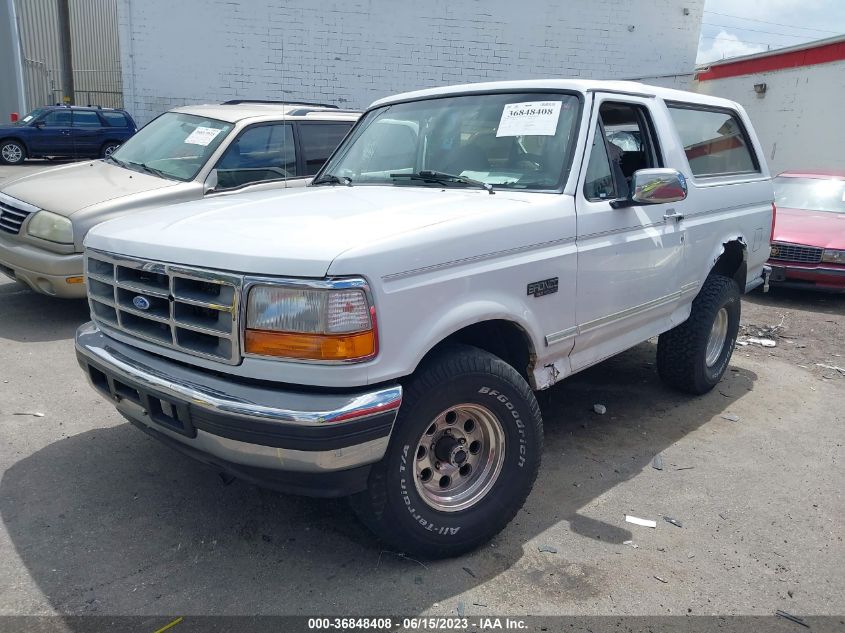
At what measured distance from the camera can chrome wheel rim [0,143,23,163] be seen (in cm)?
1750

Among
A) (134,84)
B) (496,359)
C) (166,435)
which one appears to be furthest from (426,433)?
(134,84)

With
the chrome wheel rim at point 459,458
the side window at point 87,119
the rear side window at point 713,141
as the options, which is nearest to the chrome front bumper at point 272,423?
the chrome wheel rim at point 459,458

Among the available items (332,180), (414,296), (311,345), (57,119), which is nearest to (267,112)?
(332,180)

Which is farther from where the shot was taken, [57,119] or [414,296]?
[57,119]

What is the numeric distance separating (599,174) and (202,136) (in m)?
4.10

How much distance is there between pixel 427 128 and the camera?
155 inches

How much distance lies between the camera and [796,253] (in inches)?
320

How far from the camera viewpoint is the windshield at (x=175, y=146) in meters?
6.18

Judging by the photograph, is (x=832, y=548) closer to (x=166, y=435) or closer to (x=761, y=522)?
(x=761, y=522)

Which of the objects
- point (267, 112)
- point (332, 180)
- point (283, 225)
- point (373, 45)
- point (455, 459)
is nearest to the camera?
point (283, 225)

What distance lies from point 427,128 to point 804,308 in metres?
6.12

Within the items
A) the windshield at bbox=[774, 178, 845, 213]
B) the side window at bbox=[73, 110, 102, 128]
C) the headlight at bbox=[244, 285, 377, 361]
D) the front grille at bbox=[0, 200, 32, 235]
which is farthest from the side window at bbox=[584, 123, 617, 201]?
the side window at bbox=[73, 110, 102, 128]

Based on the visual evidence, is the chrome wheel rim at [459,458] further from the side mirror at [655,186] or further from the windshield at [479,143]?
the side mirror at [655,186]

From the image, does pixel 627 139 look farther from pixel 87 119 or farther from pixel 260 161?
pixel 87 119
